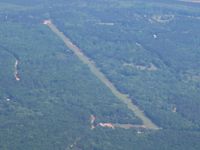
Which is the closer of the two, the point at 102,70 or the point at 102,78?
the point at 102,78

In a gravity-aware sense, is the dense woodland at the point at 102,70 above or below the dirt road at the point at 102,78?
above

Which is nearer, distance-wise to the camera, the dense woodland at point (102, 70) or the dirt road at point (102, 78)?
the dense woodland at point (102, 70)

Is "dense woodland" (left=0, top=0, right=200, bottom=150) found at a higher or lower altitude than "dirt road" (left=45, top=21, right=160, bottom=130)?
higher

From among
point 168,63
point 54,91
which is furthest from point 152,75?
point 54,91

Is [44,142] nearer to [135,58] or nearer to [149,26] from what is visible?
[135,58]

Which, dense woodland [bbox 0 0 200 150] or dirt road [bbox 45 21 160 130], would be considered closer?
dense woodland [bbox 0 0 200 150]

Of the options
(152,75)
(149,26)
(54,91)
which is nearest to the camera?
(54,91)

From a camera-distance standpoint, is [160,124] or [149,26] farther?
[149,26]

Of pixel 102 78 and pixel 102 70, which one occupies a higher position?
pixel 102 70
